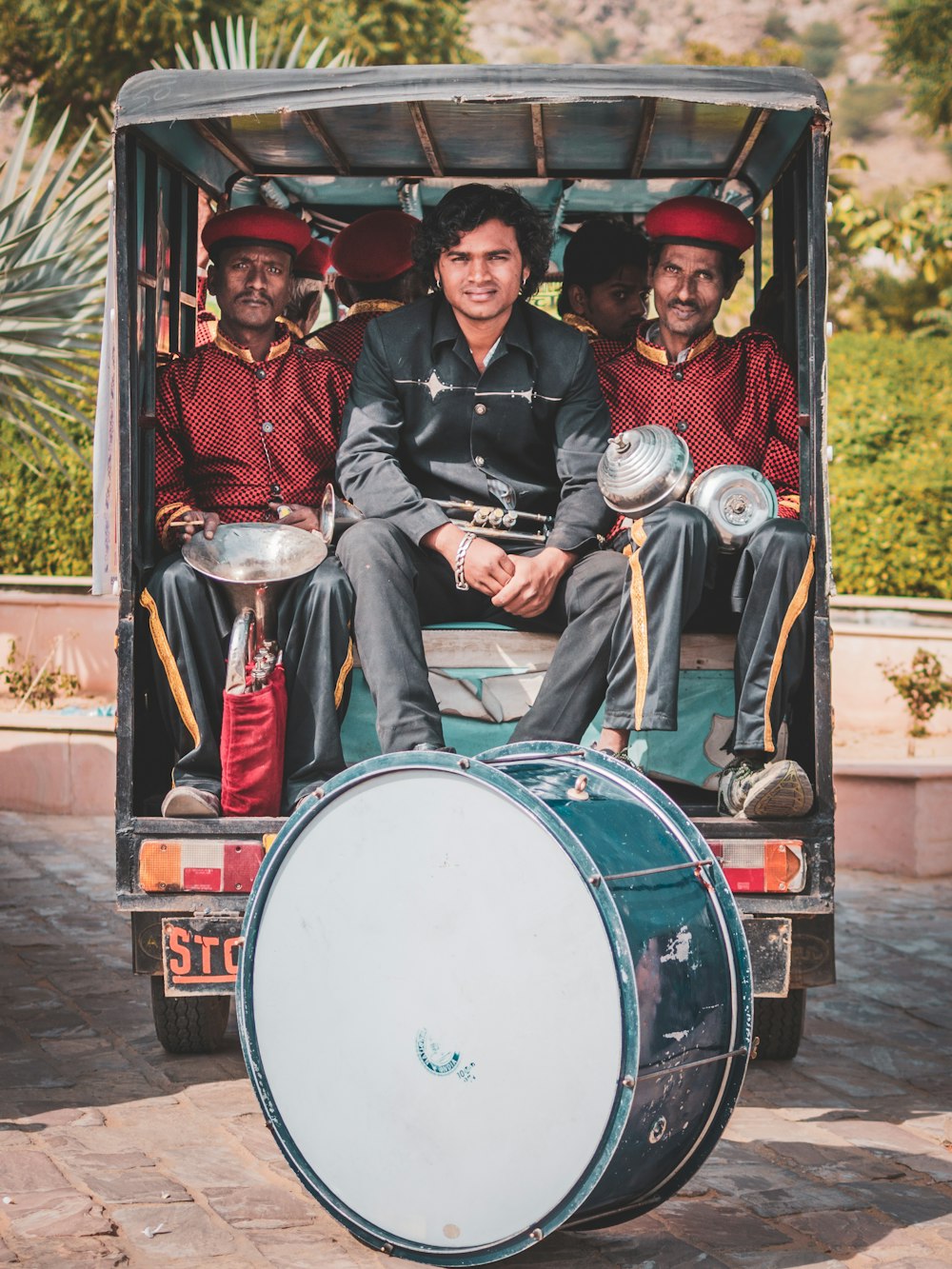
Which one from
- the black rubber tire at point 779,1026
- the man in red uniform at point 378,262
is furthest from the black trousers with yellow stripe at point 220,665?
the man in red uniform at point 378,262

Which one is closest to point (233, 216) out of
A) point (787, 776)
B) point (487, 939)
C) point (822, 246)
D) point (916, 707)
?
point (822, 246)

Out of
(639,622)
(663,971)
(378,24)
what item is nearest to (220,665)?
(639,622)

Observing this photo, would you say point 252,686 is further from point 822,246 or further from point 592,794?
point 822,246

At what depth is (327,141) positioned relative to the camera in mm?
5270

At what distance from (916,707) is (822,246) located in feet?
16.3

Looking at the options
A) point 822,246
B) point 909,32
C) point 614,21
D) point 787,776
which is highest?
point 614,21

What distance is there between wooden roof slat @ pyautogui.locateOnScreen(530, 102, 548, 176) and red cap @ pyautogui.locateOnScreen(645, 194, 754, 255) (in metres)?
0.47

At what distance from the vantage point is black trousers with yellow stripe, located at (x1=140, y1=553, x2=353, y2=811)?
4.11 m

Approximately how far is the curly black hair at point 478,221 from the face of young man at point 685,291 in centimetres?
40

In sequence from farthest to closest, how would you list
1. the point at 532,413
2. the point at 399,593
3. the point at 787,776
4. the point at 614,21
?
the point at 614,21, the point at 532,413, the point at 399,593, the point at 787,776

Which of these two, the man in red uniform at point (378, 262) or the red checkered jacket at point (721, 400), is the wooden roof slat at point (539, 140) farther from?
the red checkered jacket at point (721, 400)

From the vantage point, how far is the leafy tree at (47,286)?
7.88 m

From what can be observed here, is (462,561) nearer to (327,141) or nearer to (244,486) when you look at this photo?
(244,486)

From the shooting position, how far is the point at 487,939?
2.96 meters
